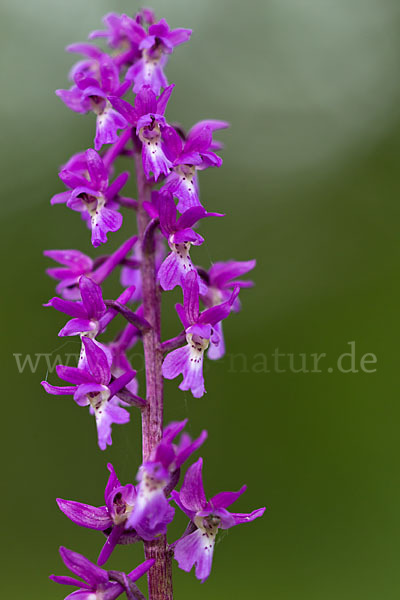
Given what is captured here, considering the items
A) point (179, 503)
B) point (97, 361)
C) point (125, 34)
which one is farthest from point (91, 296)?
point (125, 34)

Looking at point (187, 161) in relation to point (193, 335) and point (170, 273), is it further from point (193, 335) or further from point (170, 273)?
point (193, 335)

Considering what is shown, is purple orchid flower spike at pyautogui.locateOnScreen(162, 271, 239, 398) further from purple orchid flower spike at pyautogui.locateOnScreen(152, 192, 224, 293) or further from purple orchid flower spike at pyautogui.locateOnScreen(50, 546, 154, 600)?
purple orchid flower spike at pyautogui.locateOnScreen(50, 546, 154, 600)

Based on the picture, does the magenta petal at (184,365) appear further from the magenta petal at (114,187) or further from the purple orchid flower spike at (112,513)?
the magenta petal at (114,187)

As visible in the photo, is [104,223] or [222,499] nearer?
[222,499]

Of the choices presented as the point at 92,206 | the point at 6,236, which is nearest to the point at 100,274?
the point at 92,206

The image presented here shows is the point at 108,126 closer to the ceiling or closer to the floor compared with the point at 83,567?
closer to the ceiling

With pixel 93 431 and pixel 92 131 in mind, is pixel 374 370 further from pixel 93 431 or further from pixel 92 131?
pixel 92 131

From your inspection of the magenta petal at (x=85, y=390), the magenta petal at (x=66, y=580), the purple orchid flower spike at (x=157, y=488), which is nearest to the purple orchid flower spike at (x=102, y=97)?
the magenta petal at (x=85, y=390)
